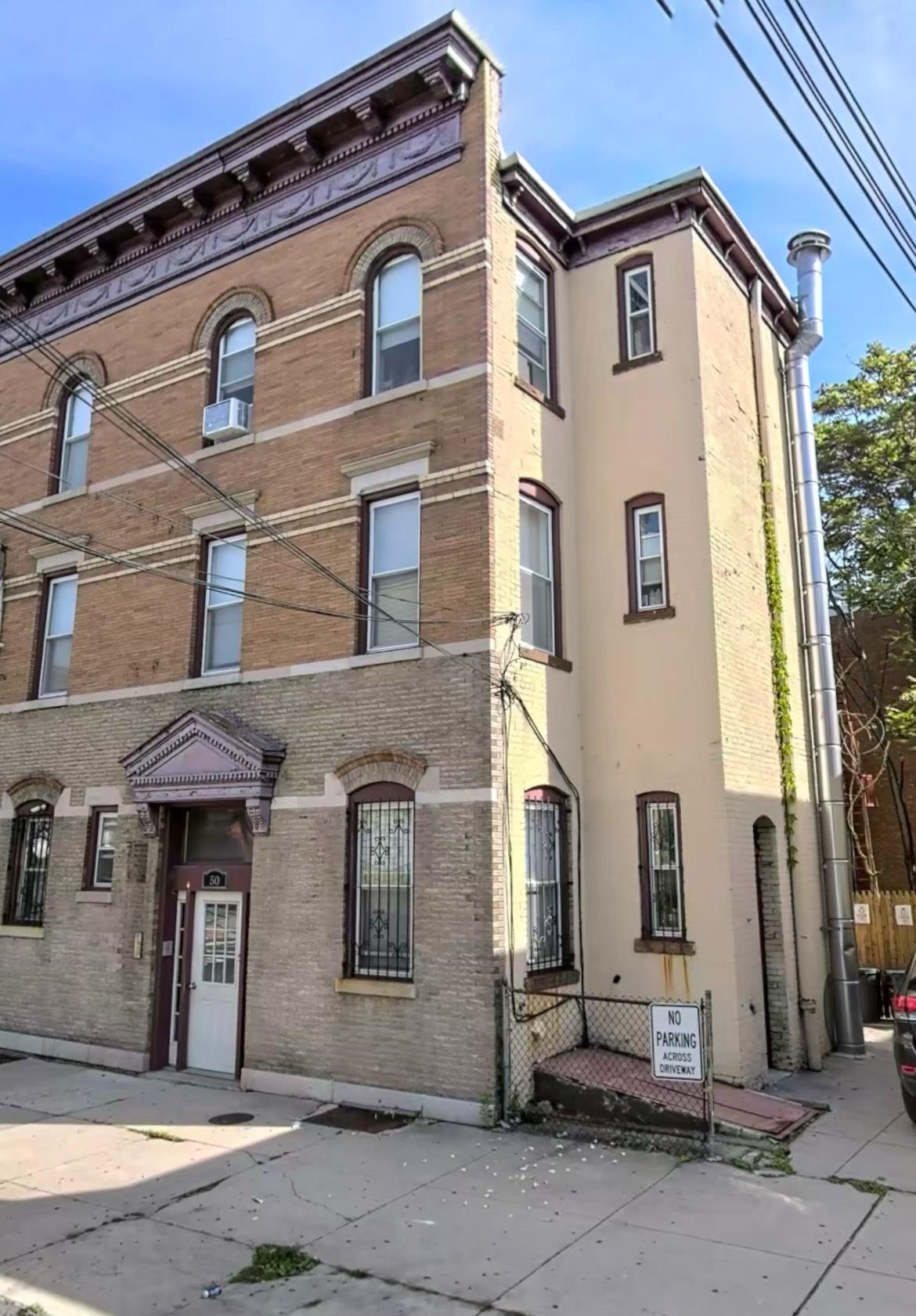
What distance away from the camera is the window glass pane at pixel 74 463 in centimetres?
1540

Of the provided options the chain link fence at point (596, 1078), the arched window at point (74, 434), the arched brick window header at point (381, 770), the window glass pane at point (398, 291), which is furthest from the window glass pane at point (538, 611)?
the arched window at point (74, 434)

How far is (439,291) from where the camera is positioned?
12.0 meters

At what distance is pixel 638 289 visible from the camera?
1311 centimetres

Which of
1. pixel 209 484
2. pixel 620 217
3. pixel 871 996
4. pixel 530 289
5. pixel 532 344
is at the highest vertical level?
pixel 620 217

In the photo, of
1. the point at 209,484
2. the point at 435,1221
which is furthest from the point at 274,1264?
the point at 209,484

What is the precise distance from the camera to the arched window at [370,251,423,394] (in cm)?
1232

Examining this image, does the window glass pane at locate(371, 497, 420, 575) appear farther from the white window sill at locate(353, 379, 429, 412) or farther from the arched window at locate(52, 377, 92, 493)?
the arched window at locate(52, 377, 92, 493)

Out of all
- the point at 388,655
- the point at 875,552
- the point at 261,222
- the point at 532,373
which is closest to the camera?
the point at 388,655

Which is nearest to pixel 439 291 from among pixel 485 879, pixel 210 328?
pixel 210 328

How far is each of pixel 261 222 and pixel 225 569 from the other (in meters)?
5.05

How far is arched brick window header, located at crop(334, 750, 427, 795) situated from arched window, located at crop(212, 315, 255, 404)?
568 centimetres

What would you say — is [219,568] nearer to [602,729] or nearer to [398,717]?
[398,717]

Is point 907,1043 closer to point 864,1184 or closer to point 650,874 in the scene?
point 864,1184

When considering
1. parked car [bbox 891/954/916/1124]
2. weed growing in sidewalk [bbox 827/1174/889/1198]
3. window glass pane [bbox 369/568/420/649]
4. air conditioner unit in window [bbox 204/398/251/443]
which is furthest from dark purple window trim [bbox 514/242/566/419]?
weed growing in sidewalk [bbox 827/1174/889/1198]
